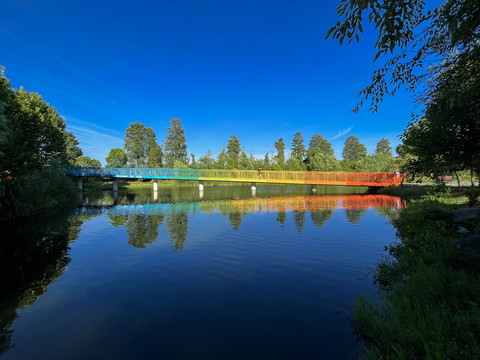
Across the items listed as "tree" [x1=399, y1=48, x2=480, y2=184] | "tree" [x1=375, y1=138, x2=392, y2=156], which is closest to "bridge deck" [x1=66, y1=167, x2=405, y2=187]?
"tree" [x1=399, y1=48, x2=480, y2=184]

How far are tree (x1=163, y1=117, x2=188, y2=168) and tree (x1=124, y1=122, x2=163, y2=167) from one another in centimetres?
355

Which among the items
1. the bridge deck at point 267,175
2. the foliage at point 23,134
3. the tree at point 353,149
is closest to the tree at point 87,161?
the bridge deck at point 267,175

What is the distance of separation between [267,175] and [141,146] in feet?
169

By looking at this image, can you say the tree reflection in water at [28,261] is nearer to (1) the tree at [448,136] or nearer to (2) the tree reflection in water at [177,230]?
(2) the tree reflection in water at [177,230]

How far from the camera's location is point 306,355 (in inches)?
173

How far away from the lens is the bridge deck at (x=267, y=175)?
40406 mm

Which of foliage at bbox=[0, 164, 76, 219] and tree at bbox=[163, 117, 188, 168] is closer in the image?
foliage at bbox=[0, 164, 76, 219]

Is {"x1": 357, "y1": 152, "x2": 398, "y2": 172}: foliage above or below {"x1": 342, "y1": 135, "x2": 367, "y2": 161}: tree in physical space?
below

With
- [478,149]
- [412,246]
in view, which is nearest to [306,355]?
[412,246]

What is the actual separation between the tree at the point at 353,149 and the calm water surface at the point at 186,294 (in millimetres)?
102235

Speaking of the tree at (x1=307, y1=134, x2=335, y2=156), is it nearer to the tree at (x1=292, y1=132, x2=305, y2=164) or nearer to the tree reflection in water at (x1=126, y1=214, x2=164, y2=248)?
the tree at (x1=292, y1=132, x2=305, y2=164)

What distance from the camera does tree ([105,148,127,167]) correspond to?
239 feet

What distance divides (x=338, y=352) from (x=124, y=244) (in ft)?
35.3

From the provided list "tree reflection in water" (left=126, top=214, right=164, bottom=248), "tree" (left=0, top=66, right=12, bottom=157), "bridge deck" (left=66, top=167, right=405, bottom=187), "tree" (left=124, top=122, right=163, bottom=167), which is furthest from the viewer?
"tree" (left=124, top=122, right=163, bottom=167)
